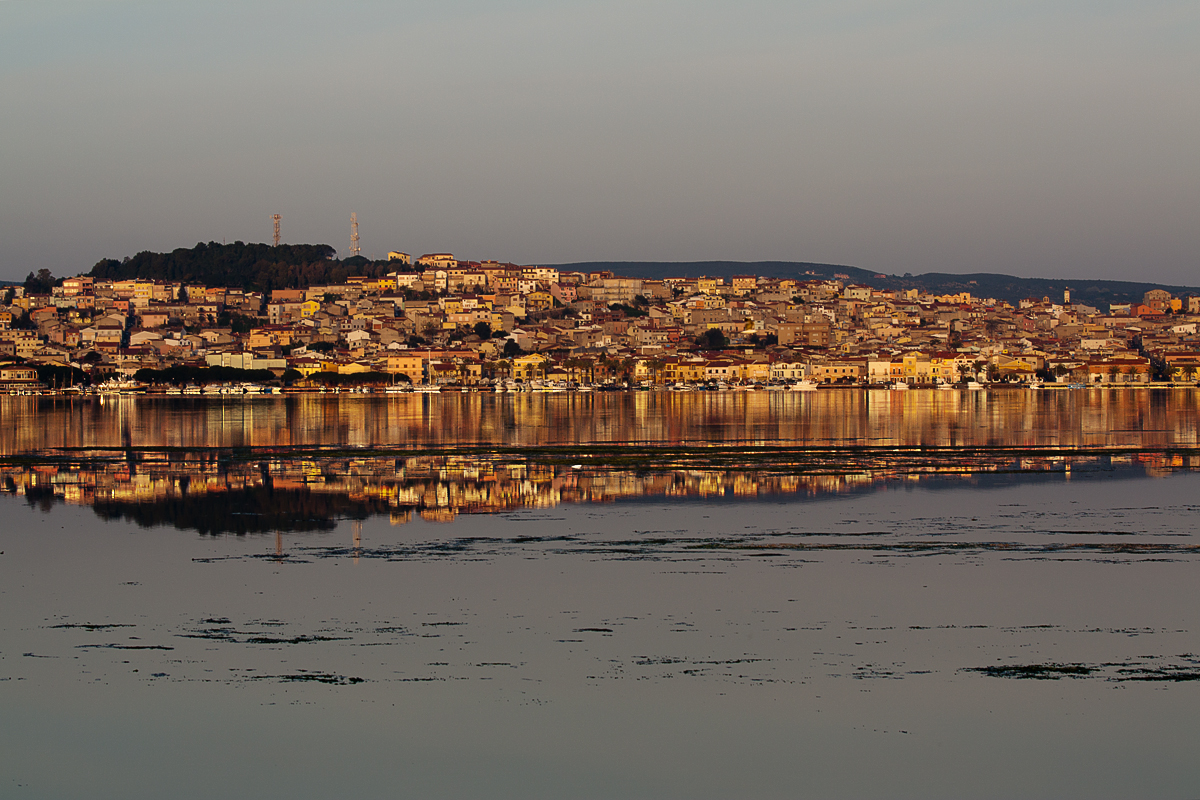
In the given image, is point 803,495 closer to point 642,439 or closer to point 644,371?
point 642,439

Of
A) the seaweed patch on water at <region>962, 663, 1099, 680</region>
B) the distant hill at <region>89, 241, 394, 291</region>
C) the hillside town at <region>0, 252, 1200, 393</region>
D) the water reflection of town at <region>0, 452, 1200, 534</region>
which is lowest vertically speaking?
the seaweed patch on water at <region>962, 663, 1099, 680</region>

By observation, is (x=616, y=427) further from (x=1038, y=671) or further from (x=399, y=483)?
(x=1038, y=671)

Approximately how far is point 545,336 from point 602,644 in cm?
8765

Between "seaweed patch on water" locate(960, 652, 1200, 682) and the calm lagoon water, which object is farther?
"seaweed patch on water" locate(960, 652, 1200, 682)

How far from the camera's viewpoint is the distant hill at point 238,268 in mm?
112750

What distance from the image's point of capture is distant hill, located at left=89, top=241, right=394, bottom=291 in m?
113

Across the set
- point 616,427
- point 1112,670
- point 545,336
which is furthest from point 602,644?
point 545,336

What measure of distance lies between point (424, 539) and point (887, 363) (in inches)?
2840

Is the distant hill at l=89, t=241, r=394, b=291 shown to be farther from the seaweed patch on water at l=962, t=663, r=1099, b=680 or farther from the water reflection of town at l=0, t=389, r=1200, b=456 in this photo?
the seaweed patch on water at l=962, t=663, r=1099, b=680

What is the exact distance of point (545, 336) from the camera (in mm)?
93938

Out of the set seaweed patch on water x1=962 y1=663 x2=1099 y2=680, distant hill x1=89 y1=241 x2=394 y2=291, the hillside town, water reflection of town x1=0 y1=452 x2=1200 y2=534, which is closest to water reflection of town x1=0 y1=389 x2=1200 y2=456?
water reflection of town x1=0 y1=452 x2=1200 y2=534

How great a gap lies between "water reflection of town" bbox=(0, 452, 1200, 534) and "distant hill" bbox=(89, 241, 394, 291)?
97.4 meters

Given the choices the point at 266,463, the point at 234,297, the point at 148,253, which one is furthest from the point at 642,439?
the point at 148,253

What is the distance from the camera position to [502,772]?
4.94 meters
